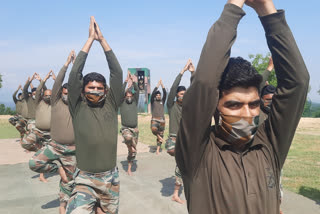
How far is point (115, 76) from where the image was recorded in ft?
12.0

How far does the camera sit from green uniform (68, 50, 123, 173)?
11.2ft

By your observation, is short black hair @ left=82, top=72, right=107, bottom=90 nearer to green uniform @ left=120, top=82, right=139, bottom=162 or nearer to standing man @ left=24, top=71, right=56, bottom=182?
standing man @ left=24, top=71, right=56, bottom=182

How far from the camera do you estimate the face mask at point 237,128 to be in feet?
4.58

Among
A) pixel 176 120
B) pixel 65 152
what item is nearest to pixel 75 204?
pixel 65 152

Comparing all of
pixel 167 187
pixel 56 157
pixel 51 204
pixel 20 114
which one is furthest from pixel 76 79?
pixel 20 114

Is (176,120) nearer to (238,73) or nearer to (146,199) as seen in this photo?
(146,199)

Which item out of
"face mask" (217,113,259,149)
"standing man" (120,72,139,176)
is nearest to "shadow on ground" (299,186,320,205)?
"standing man" (120,72,139,176)

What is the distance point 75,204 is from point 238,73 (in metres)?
2.61

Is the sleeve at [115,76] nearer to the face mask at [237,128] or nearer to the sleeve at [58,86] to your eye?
the sleeve at [58,86]

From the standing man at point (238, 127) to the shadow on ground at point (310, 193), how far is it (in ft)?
16.0

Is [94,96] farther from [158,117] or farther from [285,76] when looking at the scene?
[158,117]

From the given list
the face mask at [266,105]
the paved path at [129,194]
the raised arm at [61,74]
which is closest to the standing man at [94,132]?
the raised arm at [61,74]

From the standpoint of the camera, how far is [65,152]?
4.89 meters

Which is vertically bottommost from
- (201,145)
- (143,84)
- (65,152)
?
(143,84)
